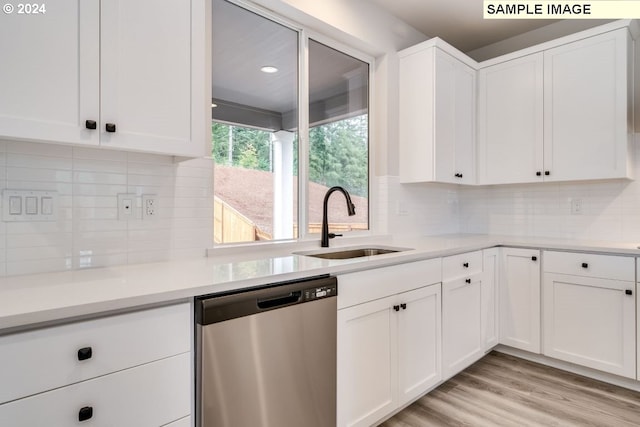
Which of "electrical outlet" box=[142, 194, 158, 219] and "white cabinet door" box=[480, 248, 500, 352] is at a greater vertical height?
"electrical outlet" box=[142, 194, 158, 219]

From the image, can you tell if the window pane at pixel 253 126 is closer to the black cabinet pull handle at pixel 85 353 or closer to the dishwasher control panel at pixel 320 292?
the dishwasher control panel at pixel 320 292

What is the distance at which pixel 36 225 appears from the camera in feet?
4.41

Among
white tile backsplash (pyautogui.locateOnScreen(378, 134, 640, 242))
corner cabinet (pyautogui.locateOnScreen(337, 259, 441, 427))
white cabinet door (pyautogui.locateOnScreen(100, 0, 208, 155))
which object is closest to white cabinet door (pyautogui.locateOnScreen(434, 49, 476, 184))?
white tile backsplash (pyautogui.locateOnScreen(378, 134, 640, 242))

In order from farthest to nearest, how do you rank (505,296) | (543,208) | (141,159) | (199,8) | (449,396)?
(543,208)
(505,296)
(449,396)
(141,159)
(199,8)

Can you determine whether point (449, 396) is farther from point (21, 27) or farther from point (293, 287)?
point (21, 27)

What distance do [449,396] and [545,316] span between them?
3.12ft

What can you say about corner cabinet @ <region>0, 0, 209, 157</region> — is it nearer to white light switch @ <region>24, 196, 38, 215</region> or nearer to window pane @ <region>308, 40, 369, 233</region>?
white light switch @ <region>24, 196, 38, 215</region>

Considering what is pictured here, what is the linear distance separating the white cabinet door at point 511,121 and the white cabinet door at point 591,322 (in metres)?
0.87

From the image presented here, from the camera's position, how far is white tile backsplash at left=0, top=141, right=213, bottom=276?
1.32 meters

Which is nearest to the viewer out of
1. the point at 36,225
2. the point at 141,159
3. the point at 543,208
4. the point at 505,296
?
the point at 36,225

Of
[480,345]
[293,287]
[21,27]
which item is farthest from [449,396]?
[21,27]

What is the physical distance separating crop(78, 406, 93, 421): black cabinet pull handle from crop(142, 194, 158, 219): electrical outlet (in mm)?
851

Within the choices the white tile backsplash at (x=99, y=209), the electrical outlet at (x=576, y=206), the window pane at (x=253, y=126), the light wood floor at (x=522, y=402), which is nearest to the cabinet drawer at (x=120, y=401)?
the white tile backsplash at (x=99, y=209)

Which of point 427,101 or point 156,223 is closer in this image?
point 156,223
